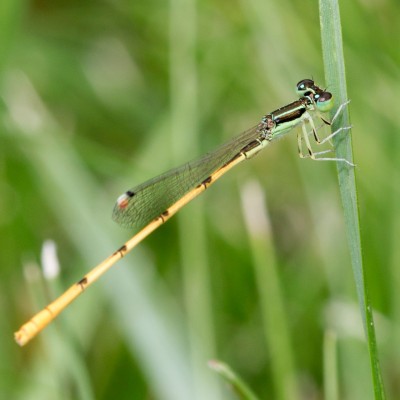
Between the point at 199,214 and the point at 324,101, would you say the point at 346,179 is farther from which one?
the point at 199,214

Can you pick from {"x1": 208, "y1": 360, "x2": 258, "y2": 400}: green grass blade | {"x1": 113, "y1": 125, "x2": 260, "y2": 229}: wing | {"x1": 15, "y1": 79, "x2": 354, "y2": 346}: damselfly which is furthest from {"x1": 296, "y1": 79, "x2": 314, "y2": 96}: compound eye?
{"x1": 208, "y1": 360, "x2": 258, "y2": 400}: green grass blade

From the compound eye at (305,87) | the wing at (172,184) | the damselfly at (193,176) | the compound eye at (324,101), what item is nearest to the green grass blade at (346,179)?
the compound eye at (324,101)

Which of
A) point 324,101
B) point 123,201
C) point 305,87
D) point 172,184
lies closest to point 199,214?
point 172,184

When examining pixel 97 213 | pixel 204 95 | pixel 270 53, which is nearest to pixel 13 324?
pixel 97 213

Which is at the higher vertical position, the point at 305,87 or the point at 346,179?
the point at 305,87

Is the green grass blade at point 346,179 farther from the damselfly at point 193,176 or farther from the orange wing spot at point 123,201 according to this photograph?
the orange wing spot at point 123,201

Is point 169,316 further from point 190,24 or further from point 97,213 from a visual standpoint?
point 190,24

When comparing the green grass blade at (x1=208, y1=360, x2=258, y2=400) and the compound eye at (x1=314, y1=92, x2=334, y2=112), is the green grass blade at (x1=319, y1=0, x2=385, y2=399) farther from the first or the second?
the compound eye at (x1=314, y1=92, x2=334, y2=112)
